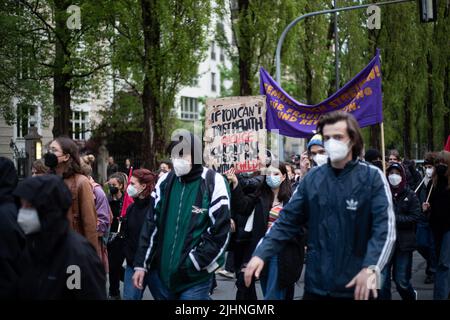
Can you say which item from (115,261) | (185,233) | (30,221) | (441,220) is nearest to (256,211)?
(441,220)

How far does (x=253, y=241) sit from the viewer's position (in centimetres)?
844

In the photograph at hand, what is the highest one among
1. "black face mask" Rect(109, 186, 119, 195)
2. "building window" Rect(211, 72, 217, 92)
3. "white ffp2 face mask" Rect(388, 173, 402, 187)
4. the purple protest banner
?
"building window" Rect(211, 72, 217, 92)

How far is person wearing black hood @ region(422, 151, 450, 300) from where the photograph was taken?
8562mm

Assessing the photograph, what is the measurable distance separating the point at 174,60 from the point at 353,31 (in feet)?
38.1

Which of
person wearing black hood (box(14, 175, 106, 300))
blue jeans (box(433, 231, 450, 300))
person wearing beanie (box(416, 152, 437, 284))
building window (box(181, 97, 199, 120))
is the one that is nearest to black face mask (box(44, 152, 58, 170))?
person wearing black hood (box(14, 175, 106, 300))

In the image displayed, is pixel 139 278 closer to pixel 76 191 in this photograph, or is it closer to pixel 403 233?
pixel 76 191

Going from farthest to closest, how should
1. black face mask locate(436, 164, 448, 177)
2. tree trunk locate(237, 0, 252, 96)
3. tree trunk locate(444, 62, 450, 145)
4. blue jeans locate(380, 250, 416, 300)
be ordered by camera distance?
tree trunk locate(444, 62, 450, 145)
tree trunk locate(237, 0, 252, 96)
black face mask locate(436, 164, 448, 177)
blue jeans locate(380, 250, 416, 300)

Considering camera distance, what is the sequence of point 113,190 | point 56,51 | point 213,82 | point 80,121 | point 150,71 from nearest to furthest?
point 113,190
point 150,71
point 56,51
point 80,121
point 213,82

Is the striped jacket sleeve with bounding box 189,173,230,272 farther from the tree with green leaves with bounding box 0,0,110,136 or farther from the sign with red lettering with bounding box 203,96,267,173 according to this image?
the tree with green leaves with bounding box 0,0,110,136

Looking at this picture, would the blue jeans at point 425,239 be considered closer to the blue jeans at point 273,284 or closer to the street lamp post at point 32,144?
the blue jeans at point 273,284

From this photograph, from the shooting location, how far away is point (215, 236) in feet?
18.9

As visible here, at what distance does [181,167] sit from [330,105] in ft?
15.9

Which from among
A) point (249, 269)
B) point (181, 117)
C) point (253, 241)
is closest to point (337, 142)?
point (249, 269)

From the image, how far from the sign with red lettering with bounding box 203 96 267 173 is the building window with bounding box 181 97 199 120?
51907 millimetres
